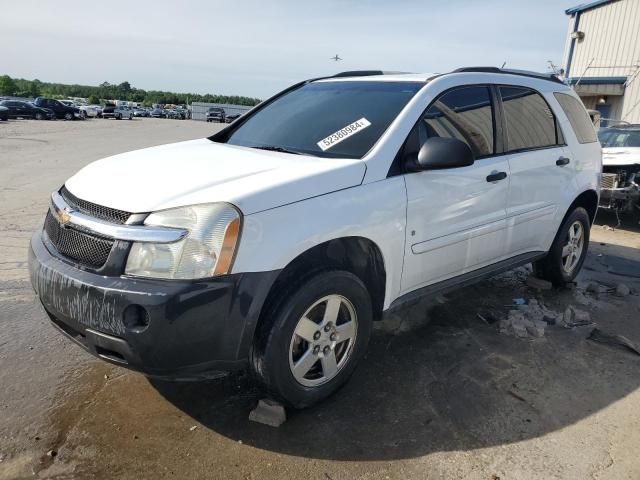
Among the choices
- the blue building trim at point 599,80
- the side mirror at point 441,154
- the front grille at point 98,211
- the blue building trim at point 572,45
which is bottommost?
the front grille at point 98,211

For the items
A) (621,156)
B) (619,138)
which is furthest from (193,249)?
(619,138)

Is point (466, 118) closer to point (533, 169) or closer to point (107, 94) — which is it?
point (533, 169)

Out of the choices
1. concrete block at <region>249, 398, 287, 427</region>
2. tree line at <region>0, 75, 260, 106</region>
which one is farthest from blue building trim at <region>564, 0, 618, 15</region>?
tree line at <region>0, 75, 260, 106</region>

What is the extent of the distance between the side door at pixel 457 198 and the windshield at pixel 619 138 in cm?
651

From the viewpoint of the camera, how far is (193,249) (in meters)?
2.34

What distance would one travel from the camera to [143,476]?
94.6 inches

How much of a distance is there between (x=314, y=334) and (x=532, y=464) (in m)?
1.27

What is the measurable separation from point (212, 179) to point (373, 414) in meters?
1.58

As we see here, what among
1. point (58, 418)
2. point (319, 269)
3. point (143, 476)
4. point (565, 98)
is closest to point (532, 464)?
point (319, 269)

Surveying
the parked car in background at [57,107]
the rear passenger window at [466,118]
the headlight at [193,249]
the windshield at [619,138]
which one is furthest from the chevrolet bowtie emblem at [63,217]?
the parked car in background at [57,107]

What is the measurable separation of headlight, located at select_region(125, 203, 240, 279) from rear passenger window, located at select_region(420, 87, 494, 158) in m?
1.58

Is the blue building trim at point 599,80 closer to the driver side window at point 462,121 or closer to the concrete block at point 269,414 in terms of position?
the driver side window at point 462,121

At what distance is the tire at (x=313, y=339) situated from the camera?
2611 millimetres

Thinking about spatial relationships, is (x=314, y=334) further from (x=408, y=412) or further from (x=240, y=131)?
(x=240, y=131)
